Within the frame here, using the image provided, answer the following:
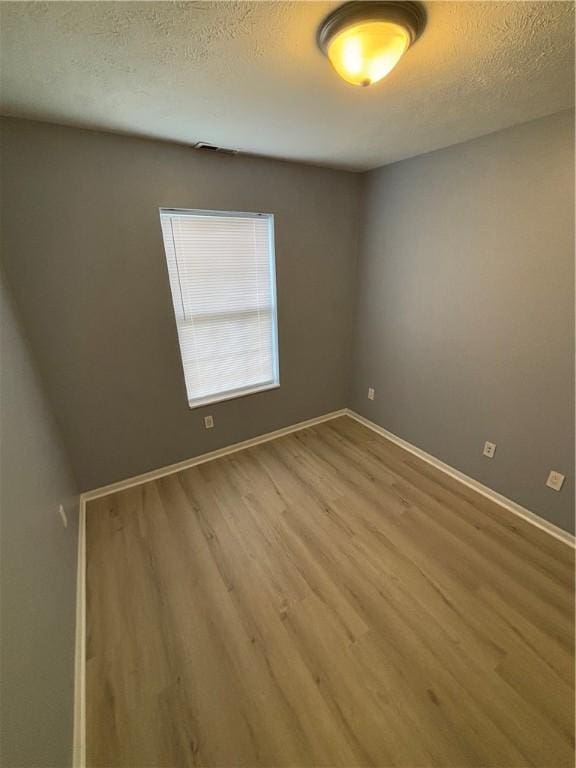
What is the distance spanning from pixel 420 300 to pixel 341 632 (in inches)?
85.7

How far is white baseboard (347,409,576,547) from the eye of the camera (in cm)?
179

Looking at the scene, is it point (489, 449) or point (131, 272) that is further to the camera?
point (489, 449)

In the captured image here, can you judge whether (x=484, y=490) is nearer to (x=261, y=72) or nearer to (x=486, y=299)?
(x=486, y=299)

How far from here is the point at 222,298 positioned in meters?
2.31

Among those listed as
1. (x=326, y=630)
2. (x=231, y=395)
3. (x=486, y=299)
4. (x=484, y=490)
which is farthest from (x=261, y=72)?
(x=484, y=490)

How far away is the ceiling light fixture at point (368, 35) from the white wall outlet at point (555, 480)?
215 centimetres

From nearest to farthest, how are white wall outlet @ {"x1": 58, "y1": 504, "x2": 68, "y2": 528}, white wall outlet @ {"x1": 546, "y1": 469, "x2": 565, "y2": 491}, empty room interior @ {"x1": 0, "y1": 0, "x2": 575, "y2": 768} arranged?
1. empty room interior @ {"x1": 0, "y1": 0, "x2": 575, "y2": 768}
2. white wall outlet @ {"x1": 58, "y1": 504, "x2": 68, "y2": 528}
3. white wall outlet @ {"x1": 546, "y1": 469, "x2": 565, "y2": 491}

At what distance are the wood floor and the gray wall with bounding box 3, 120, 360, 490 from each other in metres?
0.56

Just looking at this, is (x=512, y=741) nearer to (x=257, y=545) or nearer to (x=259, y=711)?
(x=259, y=711)

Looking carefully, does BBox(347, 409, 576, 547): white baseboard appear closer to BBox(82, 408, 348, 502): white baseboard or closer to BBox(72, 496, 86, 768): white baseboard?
BBox(82, 408, 348, 502): white baseboard

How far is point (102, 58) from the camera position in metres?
1.00

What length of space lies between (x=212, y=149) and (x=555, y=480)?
2.93 metres

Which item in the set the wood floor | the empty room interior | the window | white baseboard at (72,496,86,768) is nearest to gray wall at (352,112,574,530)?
the empty room interior

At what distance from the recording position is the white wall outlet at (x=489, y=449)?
80.0 inches
